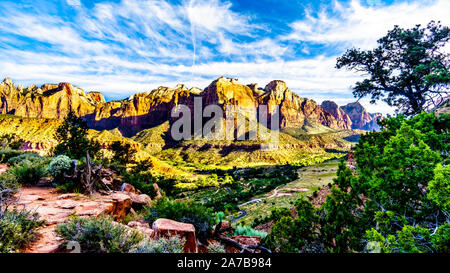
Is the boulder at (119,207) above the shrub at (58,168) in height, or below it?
below

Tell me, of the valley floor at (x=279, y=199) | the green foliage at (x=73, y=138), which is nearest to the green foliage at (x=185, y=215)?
the valley floor at (x=279, y=199)

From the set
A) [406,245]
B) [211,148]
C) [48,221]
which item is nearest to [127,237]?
[48,221]

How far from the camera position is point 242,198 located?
135 ft

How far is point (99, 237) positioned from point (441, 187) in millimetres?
6980

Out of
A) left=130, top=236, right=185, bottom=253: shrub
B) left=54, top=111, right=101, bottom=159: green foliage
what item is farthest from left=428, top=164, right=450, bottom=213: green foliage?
left=54, top=111, right=101, bottom=159: green foliage

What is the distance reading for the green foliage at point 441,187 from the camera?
11.8ft

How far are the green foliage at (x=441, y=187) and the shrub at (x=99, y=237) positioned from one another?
6.19 metres

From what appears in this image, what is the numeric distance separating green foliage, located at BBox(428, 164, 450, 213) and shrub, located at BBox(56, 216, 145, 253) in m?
6.19

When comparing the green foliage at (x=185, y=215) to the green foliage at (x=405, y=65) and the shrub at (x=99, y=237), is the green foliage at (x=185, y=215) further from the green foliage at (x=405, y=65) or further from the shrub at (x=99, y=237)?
the green foliage at (x=405, y=65)

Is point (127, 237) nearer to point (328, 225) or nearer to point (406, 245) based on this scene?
point (328, 225)

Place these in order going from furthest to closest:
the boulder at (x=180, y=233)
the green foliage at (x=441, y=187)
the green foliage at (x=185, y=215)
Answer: the green foliage at (x=185, y=215) < the boulder at (x=180, y=233) < the green foliage at (x=441, y=187)

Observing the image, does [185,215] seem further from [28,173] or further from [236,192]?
[236,192]

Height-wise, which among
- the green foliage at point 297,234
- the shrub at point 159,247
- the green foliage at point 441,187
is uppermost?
the green foliage at point 441,187
